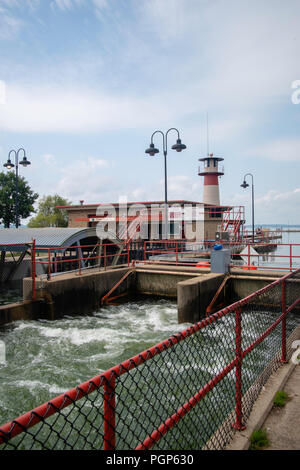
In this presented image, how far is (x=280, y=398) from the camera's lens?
4.29 meters

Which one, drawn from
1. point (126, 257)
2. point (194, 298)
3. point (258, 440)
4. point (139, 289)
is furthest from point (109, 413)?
point (126, 257)

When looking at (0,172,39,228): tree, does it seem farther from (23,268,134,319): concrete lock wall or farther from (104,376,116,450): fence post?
(104,376,116,450): fence post

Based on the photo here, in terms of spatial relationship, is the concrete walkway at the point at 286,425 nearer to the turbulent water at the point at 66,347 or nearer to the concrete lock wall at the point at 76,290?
the turbulent water at the point at 66,347

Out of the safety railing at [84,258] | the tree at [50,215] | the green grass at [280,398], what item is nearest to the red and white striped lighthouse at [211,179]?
the tree at [50,215]

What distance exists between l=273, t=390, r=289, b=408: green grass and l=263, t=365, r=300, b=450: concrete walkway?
0.05m

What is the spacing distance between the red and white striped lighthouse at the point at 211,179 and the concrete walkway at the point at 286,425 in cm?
5414

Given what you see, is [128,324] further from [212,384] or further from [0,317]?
[212,384]

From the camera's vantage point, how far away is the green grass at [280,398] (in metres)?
4.20

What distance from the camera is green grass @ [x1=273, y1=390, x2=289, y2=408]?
4203mm

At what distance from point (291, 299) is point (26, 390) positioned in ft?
32.2

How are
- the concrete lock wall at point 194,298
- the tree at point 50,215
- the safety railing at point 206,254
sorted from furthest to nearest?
1. the tree at point 50,215
2. the safety railing at point 206,254
3. the concrete lock wall at point 194,298

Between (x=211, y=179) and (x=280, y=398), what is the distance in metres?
55.8

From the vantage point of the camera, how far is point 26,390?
7.14 metres

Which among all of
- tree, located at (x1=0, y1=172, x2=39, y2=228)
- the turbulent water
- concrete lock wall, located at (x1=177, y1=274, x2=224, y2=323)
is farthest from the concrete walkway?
tree, located at (x1=0, y1=172, x2=39, y2=228)
